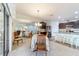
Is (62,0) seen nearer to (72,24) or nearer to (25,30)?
(72,24)

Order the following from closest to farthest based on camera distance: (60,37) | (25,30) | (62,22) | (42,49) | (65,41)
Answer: (42,49) < (65,41) < (60,37) < (62,22) < (25,30)

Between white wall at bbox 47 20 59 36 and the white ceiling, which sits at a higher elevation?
the white ceiling

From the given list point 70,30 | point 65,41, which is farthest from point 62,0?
point 70,30

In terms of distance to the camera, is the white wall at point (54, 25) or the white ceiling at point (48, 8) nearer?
the white ceiling at point (48, 8)

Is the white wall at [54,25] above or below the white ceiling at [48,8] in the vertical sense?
below

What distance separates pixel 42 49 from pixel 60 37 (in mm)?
5257

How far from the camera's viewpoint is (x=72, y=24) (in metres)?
11.9

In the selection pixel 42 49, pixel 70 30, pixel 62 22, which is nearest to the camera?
pixel 42 49

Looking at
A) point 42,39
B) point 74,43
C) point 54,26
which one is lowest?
point 74,43

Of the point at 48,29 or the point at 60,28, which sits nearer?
the point at 60,28

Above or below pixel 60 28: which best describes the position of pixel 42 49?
below

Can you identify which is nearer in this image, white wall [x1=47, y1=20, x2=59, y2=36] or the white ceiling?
the white ceiling

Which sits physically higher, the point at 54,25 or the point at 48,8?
the point at 48,8

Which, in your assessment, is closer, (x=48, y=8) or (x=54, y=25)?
(x=48, y=8)
